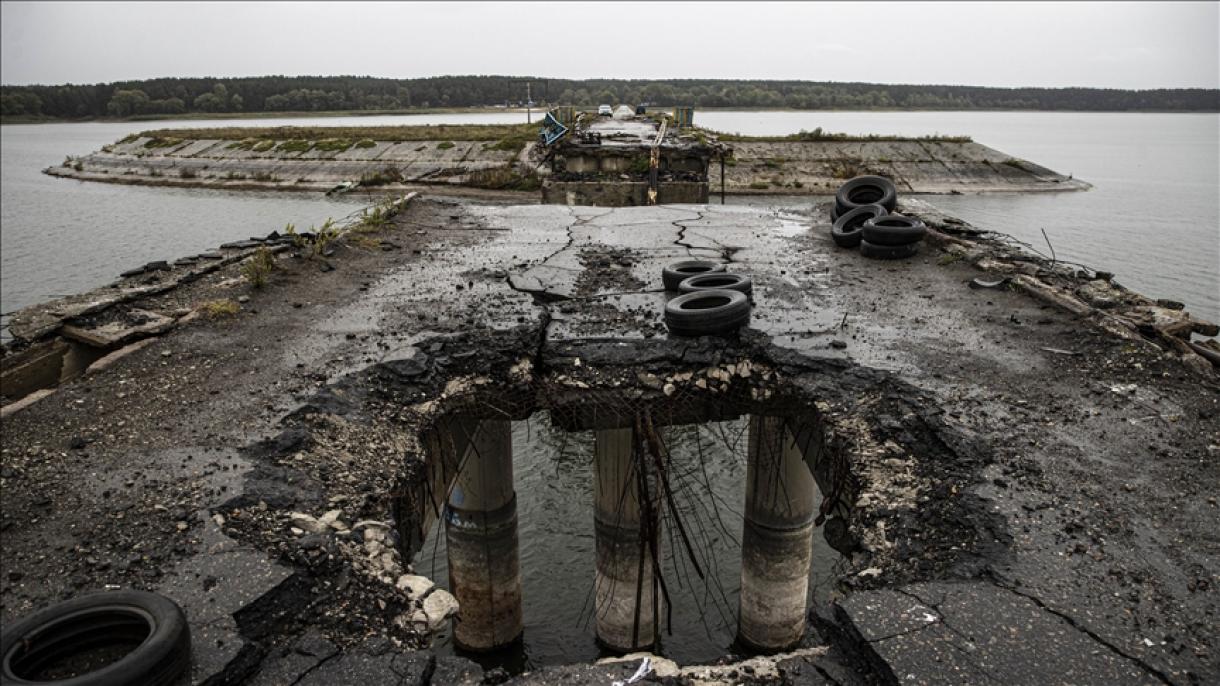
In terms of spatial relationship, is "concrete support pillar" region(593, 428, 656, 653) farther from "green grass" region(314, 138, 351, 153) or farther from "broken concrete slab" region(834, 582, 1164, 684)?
"green grass" region(314, 138, 351, 153)

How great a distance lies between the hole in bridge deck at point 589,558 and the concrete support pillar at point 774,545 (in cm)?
20

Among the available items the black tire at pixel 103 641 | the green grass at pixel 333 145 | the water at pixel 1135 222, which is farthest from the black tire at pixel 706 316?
the green grass at pixel 333 145

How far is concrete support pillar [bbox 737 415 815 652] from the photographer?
7.98 metres

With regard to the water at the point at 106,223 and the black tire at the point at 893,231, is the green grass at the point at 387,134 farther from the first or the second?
the black tire at the point at 893,231

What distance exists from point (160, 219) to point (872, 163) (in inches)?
1325

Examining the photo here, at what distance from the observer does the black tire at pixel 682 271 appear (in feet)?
23.1

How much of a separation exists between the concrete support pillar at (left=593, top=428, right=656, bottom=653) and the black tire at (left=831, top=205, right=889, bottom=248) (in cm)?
407

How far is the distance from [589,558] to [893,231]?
18.1ft

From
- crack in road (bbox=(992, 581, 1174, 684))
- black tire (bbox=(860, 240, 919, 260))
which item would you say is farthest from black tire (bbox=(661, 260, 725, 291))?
crack in road (bbox=(992, 581, 1174, 684))

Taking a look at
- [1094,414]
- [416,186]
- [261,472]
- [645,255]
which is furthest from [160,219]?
[1094,414]

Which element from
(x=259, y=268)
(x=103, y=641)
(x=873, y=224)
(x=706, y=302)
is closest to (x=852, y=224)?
(x=873, y=224)

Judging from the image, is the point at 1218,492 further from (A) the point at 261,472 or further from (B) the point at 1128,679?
(A) the point at 261,472

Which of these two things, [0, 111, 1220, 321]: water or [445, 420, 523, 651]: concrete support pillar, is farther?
[0, 111, 1220, 321]: water

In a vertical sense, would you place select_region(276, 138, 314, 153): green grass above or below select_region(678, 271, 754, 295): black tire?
above
